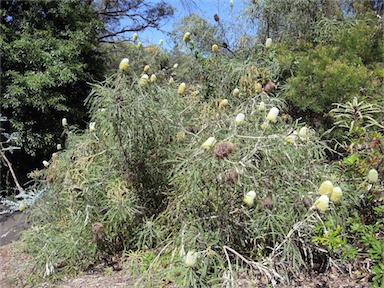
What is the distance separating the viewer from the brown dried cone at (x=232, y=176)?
1.94 m

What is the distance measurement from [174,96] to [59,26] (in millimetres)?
3335

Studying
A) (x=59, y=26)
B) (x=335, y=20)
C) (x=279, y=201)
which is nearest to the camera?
(x=279, y=201)

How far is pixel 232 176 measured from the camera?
1932 millimetres

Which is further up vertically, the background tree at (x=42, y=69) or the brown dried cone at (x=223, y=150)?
the background tree at (x=42, y=69)

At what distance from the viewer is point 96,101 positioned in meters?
2.78

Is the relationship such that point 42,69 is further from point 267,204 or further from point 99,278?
point 267,204

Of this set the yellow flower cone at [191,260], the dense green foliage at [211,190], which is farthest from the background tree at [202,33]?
the yellow flower cone at [191,260]

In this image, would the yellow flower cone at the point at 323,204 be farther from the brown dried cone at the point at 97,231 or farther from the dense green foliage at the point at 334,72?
the dense green foliage at the point at 334,72

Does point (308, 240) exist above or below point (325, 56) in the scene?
below

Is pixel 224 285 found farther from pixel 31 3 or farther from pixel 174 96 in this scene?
pixel 31 3

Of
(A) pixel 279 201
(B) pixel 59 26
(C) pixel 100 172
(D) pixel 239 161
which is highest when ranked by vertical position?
(B) pixel 59 26

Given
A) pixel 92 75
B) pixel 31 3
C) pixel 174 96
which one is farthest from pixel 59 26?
pixel 174 96

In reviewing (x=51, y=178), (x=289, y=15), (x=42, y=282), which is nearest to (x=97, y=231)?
(x=42, y=282)

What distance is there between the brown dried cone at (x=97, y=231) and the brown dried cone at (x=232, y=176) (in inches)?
40.7
